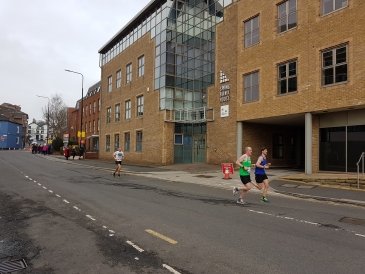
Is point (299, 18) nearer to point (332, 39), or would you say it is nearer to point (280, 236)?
point (332, 39)

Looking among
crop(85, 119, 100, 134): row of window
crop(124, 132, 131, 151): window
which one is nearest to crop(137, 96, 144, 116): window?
crop(124, 132, 131, 151): window

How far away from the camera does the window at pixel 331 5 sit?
1994 centimetres

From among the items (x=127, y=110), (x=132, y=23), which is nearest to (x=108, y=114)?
(x=127, y=110)

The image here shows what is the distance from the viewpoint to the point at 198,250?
6344mm

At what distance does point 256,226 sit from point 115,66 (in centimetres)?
4072

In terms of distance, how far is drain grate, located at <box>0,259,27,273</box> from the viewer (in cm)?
539

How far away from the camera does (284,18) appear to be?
2348cm

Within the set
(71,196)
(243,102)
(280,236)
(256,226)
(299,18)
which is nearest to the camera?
(280,236)

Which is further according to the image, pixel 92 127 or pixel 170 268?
pixel 92 127

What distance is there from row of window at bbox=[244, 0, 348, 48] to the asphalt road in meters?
12.4

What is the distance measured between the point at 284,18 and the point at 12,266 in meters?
21.7

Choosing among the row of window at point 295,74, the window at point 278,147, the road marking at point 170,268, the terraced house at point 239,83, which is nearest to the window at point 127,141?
the terraced house at point 239,83

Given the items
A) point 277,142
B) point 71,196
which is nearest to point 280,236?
point 71,196

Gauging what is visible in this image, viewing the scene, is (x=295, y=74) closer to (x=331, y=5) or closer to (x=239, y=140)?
(x=331, y=5)
